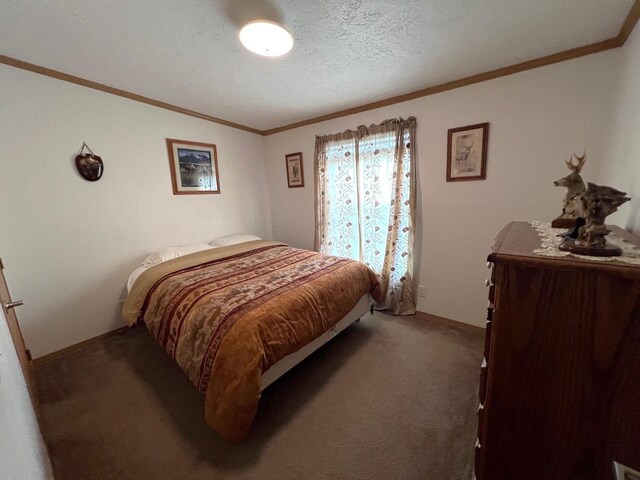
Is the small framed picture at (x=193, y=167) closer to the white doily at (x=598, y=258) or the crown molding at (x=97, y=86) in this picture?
the crown molding at (x=97, y=86)

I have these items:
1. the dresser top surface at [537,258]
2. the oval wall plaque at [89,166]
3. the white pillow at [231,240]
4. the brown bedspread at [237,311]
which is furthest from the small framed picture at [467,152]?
the oval wall plaque at [89,166]

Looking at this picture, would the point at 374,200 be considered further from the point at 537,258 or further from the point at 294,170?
the point at 537,258

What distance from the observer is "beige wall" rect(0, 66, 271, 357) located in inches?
74.0

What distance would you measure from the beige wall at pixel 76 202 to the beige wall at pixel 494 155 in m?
2.22

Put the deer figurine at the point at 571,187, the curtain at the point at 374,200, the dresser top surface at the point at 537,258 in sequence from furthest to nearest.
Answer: the curtain at the point at 374,200
the deer figurine at the point at 571,187
the dresser top surface at the point at 537,258

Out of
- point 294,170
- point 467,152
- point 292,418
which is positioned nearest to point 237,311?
point 292,418

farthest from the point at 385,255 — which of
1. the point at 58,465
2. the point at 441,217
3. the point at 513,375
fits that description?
the point at 58,465

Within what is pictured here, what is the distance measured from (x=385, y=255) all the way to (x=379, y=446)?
70.3 inches

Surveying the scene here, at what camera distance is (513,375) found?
724 millimetres

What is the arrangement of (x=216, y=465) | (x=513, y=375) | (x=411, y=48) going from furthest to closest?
(x=411, y=48) < (x=216, y=465) < (x=513, y=375)

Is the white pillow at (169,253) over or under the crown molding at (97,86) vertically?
under

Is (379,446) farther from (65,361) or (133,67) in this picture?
(133,67)

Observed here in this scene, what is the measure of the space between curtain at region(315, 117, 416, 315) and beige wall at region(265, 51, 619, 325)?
0.42 ft

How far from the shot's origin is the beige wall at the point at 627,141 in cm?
123
